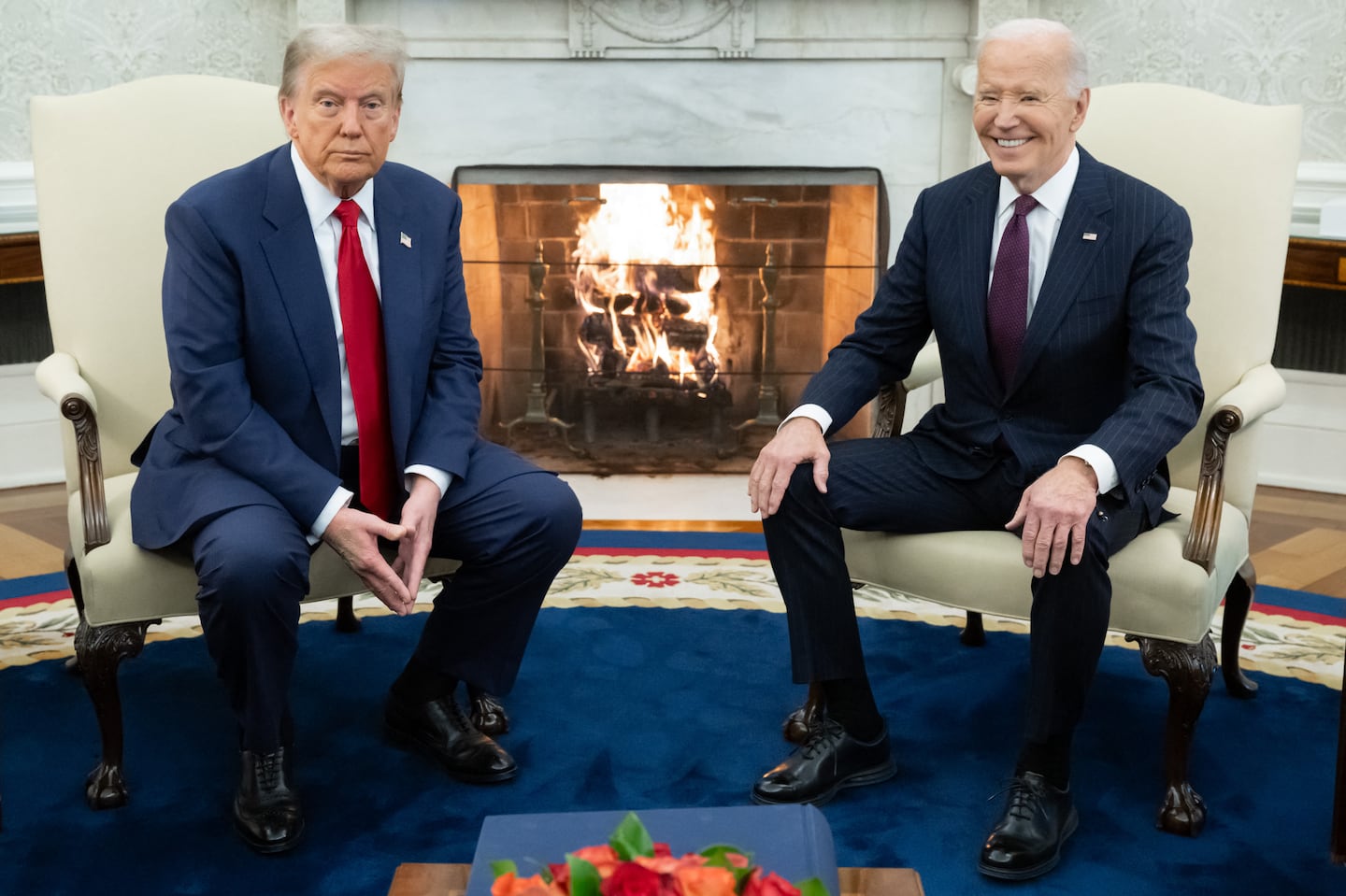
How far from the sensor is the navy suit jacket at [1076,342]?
6.95ft

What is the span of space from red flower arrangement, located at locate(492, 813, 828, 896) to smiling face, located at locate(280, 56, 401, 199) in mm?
1316

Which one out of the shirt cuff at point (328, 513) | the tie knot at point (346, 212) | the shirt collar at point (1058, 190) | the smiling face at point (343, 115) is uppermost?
the smiling face at point (343, 115)

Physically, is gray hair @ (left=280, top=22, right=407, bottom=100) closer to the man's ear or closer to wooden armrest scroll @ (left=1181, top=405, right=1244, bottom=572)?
the man's ear

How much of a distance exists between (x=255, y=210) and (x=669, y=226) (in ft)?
7.30

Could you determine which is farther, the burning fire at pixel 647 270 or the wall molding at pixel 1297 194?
the burning fire at pixel 647 270

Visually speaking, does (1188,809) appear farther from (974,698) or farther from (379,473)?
(379,473)

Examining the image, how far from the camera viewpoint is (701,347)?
437 cm

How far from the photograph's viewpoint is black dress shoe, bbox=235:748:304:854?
6.82ft

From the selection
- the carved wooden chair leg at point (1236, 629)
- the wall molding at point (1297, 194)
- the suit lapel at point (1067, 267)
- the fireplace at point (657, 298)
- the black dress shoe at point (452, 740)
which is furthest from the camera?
the fireplace at point (657, 298)

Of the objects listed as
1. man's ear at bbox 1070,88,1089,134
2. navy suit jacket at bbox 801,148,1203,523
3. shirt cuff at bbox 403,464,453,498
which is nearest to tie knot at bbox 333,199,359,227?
shirt cuff at bbox 403,464,453,498

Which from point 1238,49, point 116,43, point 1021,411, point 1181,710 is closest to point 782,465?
point 1021,411

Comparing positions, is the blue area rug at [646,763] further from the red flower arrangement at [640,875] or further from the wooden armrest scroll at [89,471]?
the red flower arrangement at [640,875]

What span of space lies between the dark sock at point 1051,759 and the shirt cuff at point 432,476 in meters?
1.04

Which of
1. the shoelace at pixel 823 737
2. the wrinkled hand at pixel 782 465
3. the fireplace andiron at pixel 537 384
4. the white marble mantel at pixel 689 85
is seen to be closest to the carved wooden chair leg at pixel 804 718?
the shoelace at pixel 823 737
